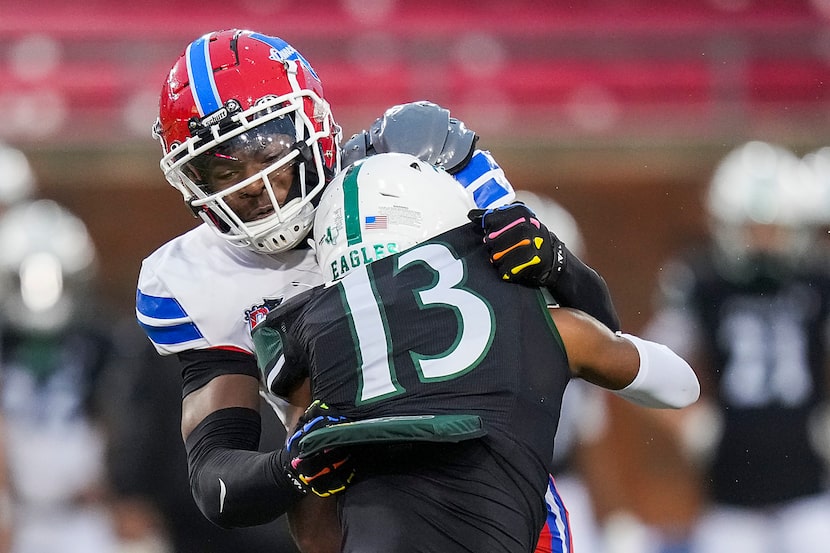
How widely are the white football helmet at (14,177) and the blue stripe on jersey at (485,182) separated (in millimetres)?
3103

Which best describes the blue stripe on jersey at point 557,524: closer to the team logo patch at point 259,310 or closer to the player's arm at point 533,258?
the player's arm at point 533,258

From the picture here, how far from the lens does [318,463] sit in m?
1.38

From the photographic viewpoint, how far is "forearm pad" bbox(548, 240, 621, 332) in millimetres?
1605

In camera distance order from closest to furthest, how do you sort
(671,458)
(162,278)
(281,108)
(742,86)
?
(281,108) → (162,278) → (671,458) → (742,86)

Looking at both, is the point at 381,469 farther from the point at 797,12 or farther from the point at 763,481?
the point at 797,12

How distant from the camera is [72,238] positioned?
4.62 metres

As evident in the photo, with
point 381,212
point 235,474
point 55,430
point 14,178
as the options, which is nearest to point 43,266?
point 14,178

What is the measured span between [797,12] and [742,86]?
96 centimetres

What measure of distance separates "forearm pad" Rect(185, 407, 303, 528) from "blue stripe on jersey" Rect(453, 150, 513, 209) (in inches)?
20.2

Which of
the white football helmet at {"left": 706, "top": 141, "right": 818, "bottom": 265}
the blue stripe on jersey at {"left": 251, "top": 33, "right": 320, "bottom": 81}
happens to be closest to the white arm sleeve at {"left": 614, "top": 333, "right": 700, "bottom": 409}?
the blue stripe on jersey at {"left": 251, "top": 33, "right": 320, "bottom": 81}

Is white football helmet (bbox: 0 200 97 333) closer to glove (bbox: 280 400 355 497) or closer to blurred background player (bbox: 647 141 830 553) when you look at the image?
blurred background player (bbox: 647 141 830 553)

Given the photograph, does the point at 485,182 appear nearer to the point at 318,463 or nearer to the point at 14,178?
the point at 318,463

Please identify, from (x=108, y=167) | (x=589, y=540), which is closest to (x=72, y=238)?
(x=108, y=167)

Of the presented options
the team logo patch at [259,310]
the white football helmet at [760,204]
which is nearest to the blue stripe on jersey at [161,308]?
the team logo patch at [259,310]
